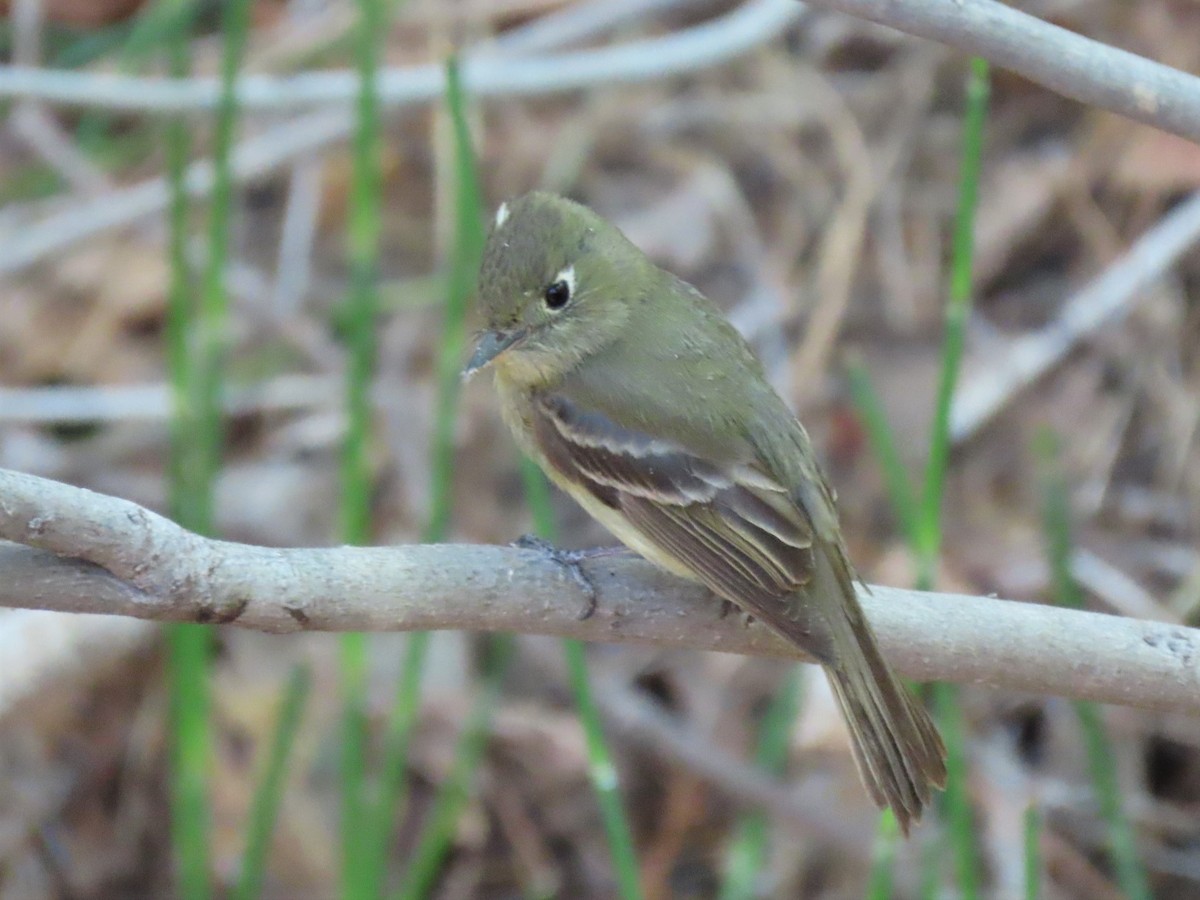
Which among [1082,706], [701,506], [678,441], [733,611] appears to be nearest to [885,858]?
[1082,706]

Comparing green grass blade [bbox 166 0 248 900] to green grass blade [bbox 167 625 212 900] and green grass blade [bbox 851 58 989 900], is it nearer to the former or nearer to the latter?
green grass blade [bbox 167 625 212 900]

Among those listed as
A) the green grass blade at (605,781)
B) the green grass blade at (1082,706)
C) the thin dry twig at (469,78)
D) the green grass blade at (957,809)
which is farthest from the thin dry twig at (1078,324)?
the green grass blade at (605,781)

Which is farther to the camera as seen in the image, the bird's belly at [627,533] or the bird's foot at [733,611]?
the bird's belly at [627,533]

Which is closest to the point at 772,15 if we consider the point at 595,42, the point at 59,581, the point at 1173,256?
the point at 595,42

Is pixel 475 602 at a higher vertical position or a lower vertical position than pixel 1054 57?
lower

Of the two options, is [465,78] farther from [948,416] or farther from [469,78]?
[948,416]

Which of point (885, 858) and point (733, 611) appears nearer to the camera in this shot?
point (733, 611)

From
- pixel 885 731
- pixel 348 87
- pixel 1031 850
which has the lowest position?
pixel 1031 850

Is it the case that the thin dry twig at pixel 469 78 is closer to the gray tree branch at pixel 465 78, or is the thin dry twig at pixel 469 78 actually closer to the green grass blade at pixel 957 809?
→ the gray tree branch at pixel 465 78

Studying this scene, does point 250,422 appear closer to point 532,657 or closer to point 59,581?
point 532,657
